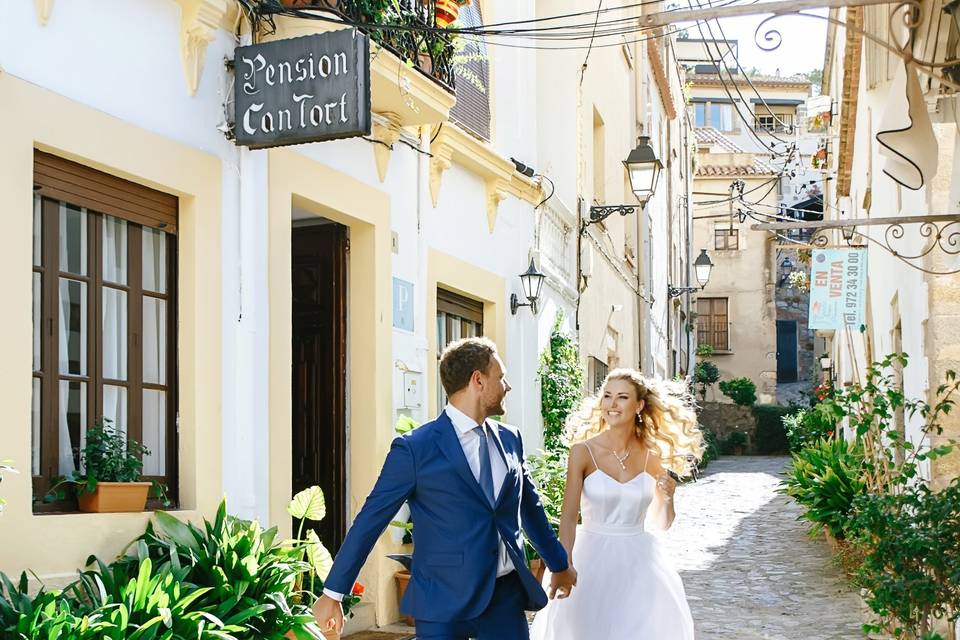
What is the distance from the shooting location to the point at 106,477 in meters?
6.15

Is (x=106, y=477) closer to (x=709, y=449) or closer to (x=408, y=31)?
(x=408, y=31)

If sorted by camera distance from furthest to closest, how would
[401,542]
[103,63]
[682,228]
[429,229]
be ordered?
[682,228] < [429,229] < [401,542] < [103,63]

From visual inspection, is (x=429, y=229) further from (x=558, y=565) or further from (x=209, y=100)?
(x=558, y=565)

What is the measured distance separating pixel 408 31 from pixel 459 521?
4647 mm

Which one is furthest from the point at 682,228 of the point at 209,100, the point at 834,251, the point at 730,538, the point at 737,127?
the point at 209,100

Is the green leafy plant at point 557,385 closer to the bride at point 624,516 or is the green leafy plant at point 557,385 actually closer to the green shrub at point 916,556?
the bride at point 624,516

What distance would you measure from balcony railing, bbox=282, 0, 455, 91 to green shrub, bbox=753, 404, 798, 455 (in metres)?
29.6

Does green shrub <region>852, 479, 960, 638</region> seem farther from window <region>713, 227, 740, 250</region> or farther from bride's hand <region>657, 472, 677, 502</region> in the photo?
window <region>713, 227, 740, 250</region>

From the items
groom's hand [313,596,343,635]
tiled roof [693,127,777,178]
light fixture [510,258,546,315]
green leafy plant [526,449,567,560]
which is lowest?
green leafy plant [526,449,567,560]

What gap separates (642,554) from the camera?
22.0ft

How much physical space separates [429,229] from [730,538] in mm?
7421

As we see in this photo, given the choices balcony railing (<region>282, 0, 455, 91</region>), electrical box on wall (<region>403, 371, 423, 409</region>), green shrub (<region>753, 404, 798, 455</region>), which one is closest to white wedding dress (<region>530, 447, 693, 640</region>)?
balcony railing (<region>282, 0, 455, 91</region>)

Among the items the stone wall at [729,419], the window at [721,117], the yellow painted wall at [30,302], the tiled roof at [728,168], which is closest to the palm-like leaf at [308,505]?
the yellow painted wall at [30,302]

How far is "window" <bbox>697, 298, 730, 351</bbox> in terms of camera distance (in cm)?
4397
